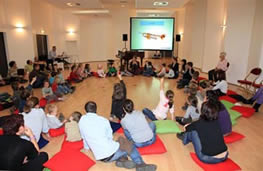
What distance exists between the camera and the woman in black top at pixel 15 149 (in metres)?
1.82

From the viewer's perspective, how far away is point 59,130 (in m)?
3.61

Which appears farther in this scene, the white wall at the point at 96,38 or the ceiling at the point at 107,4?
the white wall at the point at 96,38

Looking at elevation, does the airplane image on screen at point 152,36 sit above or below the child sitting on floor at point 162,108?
above

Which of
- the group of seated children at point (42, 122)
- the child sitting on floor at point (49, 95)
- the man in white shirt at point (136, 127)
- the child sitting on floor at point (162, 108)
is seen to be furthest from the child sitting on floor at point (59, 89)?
the man in white shirt at point (136, 127)

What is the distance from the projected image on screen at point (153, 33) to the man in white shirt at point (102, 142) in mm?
10024

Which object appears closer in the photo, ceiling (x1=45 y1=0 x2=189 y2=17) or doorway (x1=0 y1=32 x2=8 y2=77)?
doorway (x1=0 y1=32 x2=8 y2=77)

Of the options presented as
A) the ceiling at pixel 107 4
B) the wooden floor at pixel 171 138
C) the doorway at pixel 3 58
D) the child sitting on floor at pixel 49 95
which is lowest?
the wooden floor at pixel 171 138

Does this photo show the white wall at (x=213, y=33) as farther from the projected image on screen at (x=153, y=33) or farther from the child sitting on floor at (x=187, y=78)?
the child sitting on floor at (x=187, y=78)

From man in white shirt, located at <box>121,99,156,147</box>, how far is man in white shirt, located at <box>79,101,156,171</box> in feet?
1.00

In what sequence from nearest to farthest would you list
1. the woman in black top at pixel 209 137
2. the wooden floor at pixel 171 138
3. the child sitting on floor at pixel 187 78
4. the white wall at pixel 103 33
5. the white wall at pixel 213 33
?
the woman in black top at pixel 209 137
the wooden floor at pixel 171 138
the child sitting on floor at pixel 187 78
the white wall at pixel 213 33
the white wall at pixel 103 33

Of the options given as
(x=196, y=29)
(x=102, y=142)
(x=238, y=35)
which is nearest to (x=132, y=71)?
(x=196, y=29)

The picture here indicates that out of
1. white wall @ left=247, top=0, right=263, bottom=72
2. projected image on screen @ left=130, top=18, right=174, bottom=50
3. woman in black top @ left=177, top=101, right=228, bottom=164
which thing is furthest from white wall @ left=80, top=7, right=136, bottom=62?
woman in black top @ left=177, top=101, right=228, bottom=164

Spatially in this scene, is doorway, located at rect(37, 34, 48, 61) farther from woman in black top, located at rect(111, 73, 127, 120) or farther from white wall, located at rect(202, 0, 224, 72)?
white wall, located at rect(202, 0, 224, 72)

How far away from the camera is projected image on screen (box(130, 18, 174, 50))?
11773 mm
